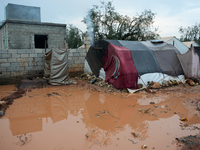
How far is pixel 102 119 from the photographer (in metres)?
4.11

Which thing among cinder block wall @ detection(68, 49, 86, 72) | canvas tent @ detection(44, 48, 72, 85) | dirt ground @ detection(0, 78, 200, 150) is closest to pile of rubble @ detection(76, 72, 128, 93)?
dirt ground @ detection(0, 78, 200, 150)

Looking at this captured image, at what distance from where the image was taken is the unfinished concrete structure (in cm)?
816

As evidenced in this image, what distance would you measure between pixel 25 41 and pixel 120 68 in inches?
314

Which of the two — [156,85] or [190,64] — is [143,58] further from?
[190,64]

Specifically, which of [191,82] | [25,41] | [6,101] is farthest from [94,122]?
[25,41]

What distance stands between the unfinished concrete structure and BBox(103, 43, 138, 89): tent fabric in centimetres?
244

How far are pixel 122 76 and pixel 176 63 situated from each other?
351cm

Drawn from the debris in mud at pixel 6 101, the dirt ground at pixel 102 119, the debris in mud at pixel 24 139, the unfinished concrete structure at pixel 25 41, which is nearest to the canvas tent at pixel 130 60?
the dirt ground at pixel 102 119

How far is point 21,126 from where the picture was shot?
3729 millimetres

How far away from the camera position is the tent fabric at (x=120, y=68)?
274 inches

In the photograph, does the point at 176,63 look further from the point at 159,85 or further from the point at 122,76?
the point at 122,76

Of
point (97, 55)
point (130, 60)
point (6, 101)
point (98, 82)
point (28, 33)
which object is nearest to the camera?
point (6, 101)

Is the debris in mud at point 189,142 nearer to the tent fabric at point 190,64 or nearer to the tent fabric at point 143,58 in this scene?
the tent fabric at point 143,58

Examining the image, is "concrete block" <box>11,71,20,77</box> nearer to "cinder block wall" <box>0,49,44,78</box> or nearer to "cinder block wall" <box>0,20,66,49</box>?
"cinder block wall" <box>0,49,44,78</box>
